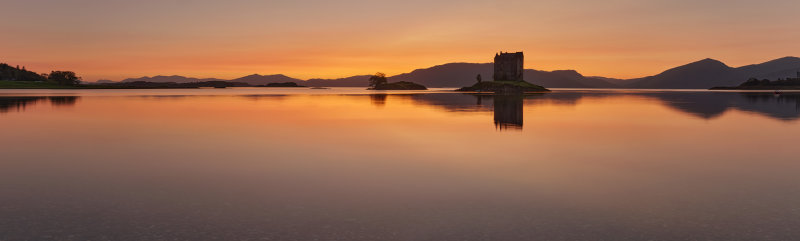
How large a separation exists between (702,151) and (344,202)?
1986 cm

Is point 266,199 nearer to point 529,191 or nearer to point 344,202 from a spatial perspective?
point 344,202

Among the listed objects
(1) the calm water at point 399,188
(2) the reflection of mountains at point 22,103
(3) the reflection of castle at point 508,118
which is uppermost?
(2) the reflection of mountains at point 22,103

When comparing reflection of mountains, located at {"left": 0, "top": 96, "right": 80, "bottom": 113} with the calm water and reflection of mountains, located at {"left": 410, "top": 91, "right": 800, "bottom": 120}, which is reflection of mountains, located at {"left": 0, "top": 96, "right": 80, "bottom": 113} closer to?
the calm water

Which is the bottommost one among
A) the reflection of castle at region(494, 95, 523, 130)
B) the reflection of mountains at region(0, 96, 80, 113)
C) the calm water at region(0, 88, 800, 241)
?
the calm water at region(0, 88, 800, 241)

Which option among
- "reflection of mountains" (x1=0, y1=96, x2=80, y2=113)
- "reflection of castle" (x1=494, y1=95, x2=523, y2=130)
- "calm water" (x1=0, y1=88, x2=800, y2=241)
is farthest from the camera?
"reflection of mountains" (x1=0, y1=96, x2=80, y2=113)

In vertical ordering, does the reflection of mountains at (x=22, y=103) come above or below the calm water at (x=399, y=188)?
above

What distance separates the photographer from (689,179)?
16.5 metres

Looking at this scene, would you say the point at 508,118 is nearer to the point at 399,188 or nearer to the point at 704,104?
the point at 399,188

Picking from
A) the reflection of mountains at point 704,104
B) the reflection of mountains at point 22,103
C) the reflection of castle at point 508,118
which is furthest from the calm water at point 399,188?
the reflection of mountains at point 22,103

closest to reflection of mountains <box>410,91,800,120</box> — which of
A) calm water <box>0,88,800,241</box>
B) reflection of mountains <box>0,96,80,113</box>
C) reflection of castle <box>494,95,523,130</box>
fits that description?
reflection of castle <box>494,95,523,130</box>

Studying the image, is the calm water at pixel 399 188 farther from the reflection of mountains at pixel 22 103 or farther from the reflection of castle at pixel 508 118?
the reflection of mountains at pixel 22 103

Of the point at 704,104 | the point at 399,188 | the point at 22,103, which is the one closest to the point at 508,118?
the point at 399,188

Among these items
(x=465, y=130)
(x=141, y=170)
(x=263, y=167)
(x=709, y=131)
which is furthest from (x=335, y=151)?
(x=709, y=131)

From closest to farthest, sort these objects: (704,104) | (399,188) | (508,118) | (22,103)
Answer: (399,188) → (508,118) → (22,103) → (704,104)
